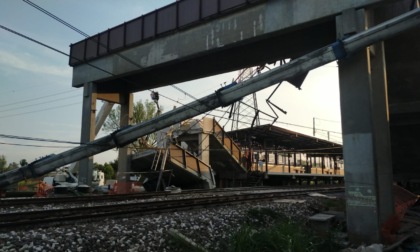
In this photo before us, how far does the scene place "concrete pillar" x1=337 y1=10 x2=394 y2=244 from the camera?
11.2 metres

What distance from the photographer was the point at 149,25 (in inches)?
829

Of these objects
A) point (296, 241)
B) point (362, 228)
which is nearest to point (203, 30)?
point (362, 228)

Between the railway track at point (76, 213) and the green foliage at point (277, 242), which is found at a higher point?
the railway track at point (76, 213)

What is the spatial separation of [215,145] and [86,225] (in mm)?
21791

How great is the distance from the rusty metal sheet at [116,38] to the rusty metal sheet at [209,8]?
628 cm

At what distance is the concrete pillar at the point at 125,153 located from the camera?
24039mm

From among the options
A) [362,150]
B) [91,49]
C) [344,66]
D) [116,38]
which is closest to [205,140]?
[116,38]

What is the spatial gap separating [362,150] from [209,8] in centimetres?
1014

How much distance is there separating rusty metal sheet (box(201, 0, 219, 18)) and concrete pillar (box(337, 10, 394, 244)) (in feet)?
21.3

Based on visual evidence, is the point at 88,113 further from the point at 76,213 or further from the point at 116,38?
the point at 76,213

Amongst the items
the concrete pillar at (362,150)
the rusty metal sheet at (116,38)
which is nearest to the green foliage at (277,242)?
the concrete pillar at (362,150)

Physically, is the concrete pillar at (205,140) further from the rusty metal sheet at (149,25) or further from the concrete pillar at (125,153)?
the rusty metal sheet at (149,25)

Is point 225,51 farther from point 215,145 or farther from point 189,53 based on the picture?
point 215,145

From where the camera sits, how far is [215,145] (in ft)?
98.6
